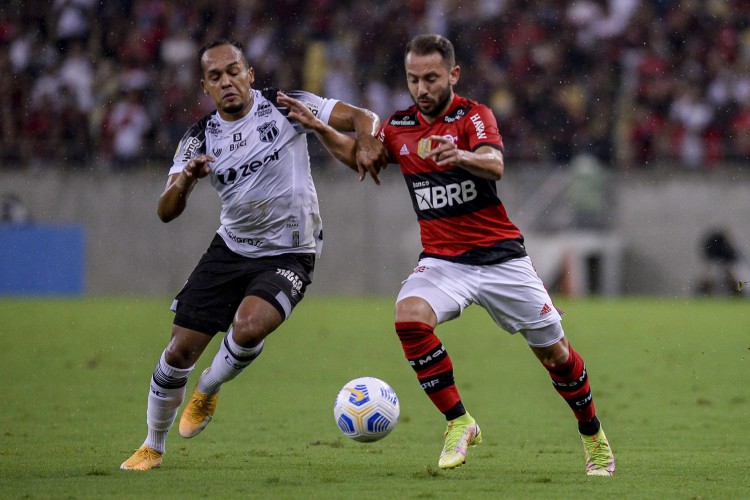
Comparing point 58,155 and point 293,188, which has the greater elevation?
point 293,188

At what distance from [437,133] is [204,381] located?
6.68 feet

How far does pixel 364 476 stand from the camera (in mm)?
6414

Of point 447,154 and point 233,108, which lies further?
point 233,108

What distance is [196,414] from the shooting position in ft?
23.9

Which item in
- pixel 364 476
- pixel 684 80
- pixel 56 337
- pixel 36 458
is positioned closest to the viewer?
pixel 364 476

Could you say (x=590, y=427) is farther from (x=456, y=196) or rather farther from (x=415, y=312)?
(x=456, y=196)

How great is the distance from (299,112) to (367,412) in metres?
1.76

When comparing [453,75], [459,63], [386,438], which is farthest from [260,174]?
[459,63]

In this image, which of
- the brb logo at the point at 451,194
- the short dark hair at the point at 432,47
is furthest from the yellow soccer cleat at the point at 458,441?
the short dark hair at the point at 432,47

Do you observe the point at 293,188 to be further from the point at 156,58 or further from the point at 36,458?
the point at 156,58

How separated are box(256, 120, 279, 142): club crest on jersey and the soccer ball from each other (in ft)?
5.39

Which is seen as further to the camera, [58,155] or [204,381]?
[58,155]

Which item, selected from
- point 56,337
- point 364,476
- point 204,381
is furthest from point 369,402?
point 56,337

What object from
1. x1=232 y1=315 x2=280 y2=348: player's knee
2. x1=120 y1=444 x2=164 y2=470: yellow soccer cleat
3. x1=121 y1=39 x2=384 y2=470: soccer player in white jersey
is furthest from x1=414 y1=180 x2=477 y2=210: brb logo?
x1=120 y1=444 x2=164 y2=470: yellow soccer cleat
